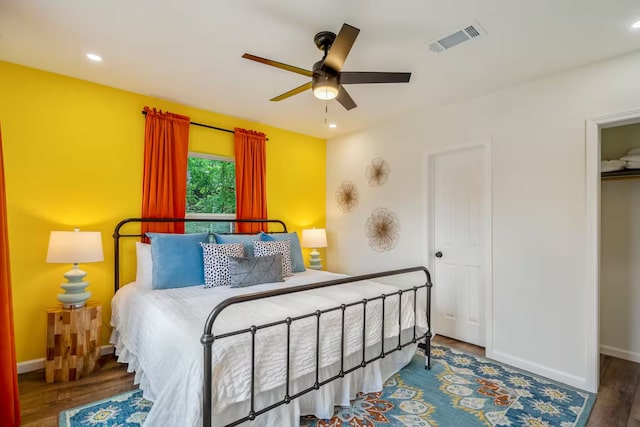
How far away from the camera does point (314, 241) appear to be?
4410 millimetres

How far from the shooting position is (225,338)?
167 centimetres

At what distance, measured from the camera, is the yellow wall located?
269 centimetres

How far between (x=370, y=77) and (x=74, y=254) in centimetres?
261

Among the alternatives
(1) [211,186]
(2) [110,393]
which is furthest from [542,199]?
(2) [110,393]

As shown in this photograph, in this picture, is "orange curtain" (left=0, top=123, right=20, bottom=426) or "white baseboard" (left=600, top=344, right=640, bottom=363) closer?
"orange curtain" (left=0, top=123, right=20, bottom=426)

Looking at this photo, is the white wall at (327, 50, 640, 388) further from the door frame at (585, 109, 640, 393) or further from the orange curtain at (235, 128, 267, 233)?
the orange curtain at (235, 128, 267, 233)

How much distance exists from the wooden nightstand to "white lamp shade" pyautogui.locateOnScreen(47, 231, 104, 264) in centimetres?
42

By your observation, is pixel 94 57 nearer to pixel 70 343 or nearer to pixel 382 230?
pixel 70 343

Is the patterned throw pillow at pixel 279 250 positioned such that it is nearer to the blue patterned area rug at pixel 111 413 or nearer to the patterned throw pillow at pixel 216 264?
the patterned throw pillow at pixel 216 264

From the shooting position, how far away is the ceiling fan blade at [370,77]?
208 centimetres

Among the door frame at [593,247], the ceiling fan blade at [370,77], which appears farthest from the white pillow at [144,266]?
the door frame at [593,247]

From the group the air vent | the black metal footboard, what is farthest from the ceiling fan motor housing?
the black metal footboard

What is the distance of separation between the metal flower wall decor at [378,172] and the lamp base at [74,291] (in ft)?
10.7

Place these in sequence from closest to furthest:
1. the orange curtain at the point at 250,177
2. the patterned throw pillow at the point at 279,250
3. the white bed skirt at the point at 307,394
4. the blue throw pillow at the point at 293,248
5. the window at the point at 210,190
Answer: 1. the white bed skirt at the point at 307,394
2. the patterned throw pillow at the point at 279,250
3. the blue throw pillow at the point at 293,248
4. the window at the point at 210,190
5. the orange curtain at the point at 250,177
